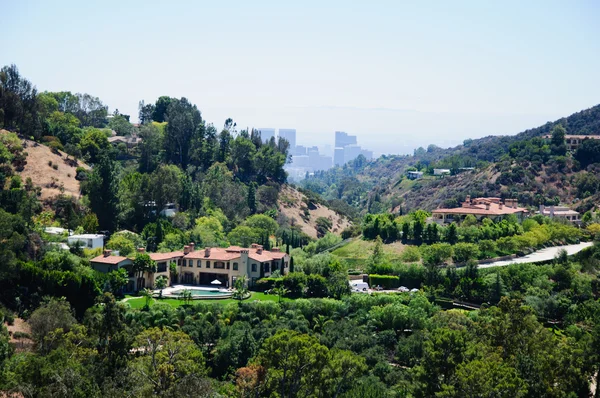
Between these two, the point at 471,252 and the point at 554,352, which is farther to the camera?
the point at 471,252

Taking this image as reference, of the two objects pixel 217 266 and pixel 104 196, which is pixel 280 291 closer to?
pixel 217 266

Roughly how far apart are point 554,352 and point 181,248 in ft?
96.2

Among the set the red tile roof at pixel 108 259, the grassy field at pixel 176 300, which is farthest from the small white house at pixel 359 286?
the red tile roof at pixel 108 259

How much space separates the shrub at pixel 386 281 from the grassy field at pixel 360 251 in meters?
4.60

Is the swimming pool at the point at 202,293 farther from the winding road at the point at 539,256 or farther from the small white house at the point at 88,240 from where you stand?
the winding road at the point at 539,256

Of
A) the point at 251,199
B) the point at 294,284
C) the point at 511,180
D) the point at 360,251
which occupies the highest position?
the point at 511,180

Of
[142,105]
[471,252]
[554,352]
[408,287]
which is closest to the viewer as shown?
[554,352]

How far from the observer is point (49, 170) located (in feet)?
190

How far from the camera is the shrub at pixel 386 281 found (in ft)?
150

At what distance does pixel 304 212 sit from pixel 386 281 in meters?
35.2

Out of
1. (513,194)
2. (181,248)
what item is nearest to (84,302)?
(181,248)

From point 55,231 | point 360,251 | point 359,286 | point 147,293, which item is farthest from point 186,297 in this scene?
point 360,251

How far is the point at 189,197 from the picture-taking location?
60.8 meters

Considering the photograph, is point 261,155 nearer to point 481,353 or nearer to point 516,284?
point 516,284
